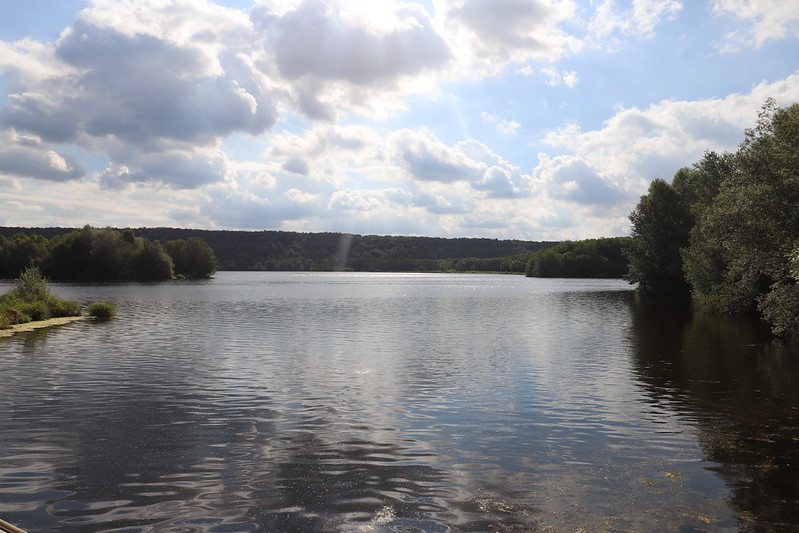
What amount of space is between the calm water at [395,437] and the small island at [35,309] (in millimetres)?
11079

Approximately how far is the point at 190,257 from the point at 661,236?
151 metres

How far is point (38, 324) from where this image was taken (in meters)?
45.5

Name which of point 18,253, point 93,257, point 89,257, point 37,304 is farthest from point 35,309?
point 18,253

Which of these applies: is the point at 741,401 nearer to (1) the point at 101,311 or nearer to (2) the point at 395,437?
(2) the point at 395,437

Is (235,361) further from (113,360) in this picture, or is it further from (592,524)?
(592,524)

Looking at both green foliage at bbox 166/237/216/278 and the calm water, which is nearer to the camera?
the calm water

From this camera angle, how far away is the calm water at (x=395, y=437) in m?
11.0

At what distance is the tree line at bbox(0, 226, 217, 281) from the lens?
159750mm

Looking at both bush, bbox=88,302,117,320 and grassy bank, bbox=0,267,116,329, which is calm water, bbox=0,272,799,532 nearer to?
grassy bank, bbox=0,267,116,329

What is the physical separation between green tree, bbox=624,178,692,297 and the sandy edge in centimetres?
8367

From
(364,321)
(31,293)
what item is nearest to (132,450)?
(364,321)

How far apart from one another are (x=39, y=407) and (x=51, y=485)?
28.3 ft

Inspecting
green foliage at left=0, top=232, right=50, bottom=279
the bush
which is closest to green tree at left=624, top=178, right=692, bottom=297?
the bush

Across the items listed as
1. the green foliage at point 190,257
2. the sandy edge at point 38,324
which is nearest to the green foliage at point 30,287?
the sandy edge at point 38,324
